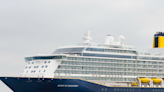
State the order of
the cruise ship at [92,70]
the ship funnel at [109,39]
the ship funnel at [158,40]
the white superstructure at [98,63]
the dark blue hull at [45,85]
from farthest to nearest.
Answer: the ship funnel at [158,40] → the ship funnel at [109,39] → the white superstructure at [98,63] → the cruise ship at [92,70] → the dark blue hull at [45,85]

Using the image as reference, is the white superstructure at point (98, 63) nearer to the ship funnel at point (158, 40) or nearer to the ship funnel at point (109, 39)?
the ship funnel at point (109, 39)

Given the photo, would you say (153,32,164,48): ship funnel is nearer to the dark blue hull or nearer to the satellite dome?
the satellite dome

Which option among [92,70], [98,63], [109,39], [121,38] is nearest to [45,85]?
[92,70]

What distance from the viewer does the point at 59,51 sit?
49938 millimetres

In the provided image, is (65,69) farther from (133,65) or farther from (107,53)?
(133,65)

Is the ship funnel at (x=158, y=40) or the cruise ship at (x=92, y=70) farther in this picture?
the ship funnel at (x=158, y=40)

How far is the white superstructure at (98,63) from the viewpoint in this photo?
45844 mm

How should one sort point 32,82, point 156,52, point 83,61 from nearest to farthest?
point 32,82 < point 83,61 < point 156,52

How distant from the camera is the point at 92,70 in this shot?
157 ft

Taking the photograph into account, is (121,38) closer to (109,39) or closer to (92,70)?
(109,39)

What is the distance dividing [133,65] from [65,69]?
12112 mm

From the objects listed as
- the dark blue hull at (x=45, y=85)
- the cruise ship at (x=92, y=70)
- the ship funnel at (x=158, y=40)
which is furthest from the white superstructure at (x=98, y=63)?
the ship funnel at (x=158, y=40)

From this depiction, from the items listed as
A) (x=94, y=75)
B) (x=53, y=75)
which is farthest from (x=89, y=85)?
(x=53, y=75)

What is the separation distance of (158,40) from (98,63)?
16.6 m
